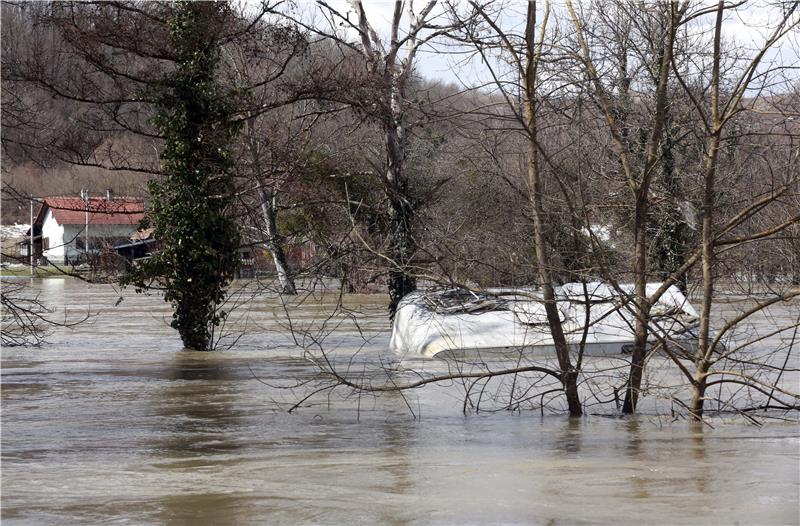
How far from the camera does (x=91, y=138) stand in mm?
22562

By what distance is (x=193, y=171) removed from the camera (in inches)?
812

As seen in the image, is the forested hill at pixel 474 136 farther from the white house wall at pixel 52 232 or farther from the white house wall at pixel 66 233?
the white house wall at pixel 52 232

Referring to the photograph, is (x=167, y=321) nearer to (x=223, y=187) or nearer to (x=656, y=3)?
(x=223, y=187)

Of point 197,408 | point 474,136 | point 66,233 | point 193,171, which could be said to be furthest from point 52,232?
point 474,136

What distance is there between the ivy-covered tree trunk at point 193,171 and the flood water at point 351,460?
13.4 ft

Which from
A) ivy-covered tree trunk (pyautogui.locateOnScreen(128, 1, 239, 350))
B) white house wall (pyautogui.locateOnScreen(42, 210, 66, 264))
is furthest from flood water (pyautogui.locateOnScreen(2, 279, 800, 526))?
white house wall (pyautogui.locateOnScreen(42, 210, 66, 264))

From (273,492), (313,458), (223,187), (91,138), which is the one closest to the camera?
(273,492)

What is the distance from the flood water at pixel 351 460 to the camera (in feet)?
26.1

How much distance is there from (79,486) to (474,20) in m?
5.64

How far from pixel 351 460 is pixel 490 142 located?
13.6 feet

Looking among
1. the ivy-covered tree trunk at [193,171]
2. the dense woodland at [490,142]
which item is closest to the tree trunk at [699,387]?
the dense woodland at [490,142]

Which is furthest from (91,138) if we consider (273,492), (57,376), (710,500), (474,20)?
(710,500)

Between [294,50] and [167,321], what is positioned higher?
[294,50]

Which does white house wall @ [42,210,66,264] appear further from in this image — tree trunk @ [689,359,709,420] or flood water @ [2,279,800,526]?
tree trunk @ [689,359,709,420]
